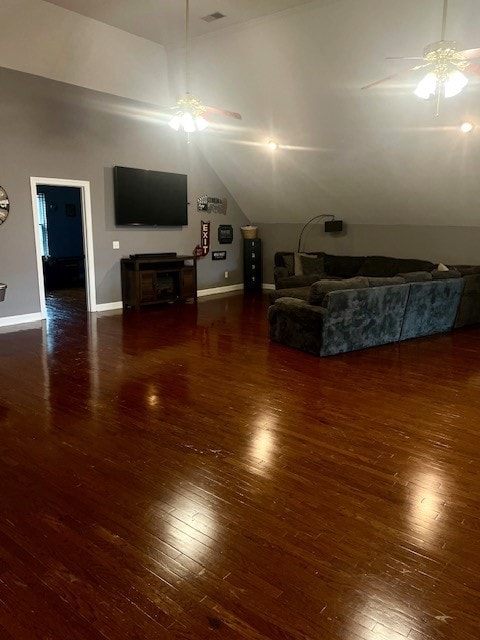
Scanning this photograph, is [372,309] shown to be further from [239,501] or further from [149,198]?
[149,198]

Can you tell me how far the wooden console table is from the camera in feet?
25.8

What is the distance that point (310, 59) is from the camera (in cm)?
595

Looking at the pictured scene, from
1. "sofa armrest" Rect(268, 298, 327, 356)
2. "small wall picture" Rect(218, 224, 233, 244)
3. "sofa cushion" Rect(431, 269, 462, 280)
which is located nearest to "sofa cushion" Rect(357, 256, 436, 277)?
"sofa cushion" Rect(431, 269, 462, 280)

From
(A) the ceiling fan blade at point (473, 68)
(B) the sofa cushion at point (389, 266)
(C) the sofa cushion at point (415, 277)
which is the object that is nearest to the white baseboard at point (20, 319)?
(C) the sofa cushion at point (415, 277)

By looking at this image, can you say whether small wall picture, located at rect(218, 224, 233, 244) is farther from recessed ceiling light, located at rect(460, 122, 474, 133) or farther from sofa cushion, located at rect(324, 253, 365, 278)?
recessed ceiling light, located at rect(460, 122, 474, 133)

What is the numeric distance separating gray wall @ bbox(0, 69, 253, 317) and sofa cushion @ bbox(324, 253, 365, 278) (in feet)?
8.73

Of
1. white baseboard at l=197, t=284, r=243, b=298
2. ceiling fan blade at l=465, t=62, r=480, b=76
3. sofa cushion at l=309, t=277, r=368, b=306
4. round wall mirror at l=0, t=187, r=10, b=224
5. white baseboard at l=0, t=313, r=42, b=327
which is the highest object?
ceiling fan blade at l=465, t=62, r=480, b=76

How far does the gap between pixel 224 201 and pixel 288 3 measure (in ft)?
15.1

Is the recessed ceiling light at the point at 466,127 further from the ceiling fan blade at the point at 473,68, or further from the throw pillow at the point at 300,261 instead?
the throw pillow at the point at 300,261

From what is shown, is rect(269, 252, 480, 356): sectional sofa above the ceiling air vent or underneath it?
underneath

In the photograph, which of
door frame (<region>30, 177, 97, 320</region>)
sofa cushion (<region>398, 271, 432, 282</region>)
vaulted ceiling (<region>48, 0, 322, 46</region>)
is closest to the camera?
vaulted ceiling (<region>48, 0, 322, 46</region>)

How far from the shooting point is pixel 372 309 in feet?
17.5

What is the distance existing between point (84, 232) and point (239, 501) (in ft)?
20.0

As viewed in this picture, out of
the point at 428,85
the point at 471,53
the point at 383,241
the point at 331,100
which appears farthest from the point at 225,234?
the point at 471,53
